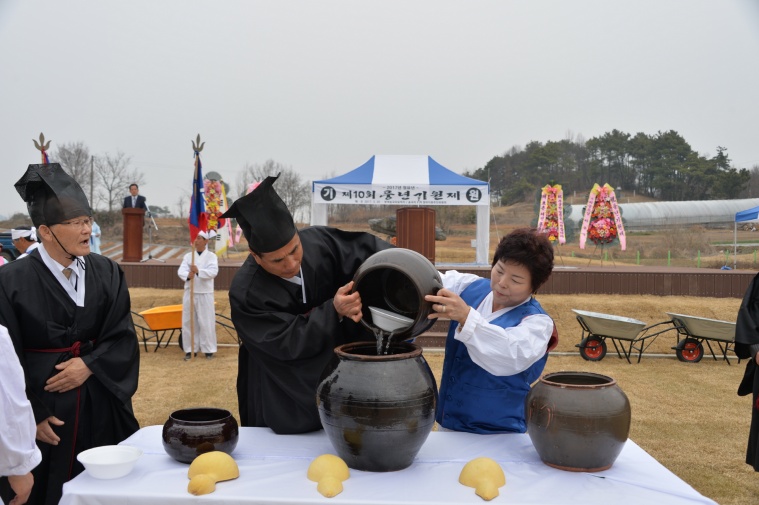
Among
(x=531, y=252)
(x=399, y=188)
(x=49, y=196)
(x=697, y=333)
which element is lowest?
(x=697, y=333)

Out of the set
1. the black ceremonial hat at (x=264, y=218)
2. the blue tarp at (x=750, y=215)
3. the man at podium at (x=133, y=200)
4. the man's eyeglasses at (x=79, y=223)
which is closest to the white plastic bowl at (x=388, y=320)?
the black ceremonial hat at (x=264, y=218)

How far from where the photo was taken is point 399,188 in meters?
13.4

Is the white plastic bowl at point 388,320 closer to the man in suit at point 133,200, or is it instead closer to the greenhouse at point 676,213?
the man in suit at point 133,200

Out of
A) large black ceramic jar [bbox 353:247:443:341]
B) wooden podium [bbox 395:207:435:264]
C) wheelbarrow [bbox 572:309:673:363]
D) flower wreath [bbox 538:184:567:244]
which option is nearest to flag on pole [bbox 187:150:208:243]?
wooden podium [bbox 395:207:435:264]

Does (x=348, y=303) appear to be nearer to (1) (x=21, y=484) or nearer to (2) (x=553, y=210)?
(1) (x=21, y=484)

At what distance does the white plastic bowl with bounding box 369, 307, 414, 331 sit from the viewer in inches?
83.5

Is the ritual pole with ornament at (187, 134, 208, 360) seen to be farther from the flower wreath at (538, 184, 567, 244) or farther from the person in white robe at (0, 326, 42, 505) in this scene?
the flower wreath at (538, 184, 567, 244)

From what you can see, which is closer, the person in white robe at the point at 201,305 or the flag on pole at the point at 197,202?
the flag on pole at the point at 197,202

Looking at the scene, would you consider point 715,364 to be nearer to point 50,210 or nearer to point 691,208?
point 50,210

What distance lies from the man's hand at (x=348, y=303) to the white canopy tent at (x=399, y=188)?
10.9m

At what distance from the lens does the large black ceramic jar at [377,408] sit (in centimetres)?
183

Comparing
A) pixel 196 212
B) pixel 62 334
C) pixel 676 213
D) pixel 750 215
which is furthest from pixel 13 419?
pixel 676 213

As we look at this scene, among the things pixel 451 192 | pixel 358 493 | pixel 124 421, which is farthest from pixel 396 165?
pixel 358 493

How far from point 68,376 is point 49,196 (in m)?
0.77
